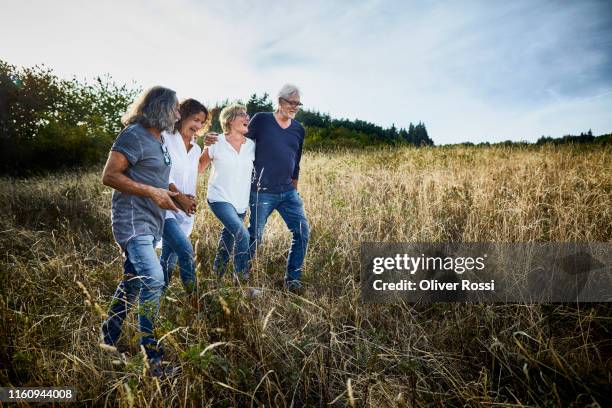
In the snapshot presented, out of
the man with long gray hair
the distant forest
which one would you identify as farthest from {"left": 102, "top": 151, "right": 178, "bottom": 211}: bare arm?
the distant forest

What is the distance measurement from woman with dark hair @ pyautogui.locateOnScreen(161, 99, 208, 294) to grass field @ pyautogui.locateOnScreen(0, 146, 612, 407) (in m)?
0.20

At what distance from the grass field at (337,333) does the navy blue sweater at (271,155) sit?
856 mm

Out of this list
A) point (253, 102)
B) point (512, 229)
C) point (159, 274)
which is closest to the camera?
point (159, 274)

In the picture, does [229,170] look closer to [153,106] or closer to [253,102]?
[153,106]

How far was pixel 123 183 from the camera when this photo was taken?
6.26 ft

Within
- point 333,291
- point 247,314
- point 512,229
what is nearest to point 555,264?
point 512,229

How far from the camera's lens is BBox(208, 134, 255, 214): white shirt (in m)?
3.07

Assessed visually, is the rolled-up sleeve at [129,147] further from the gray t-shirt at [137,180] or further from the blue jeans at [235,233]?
the blue jeans at [235,233]

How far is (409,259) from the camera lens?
3.26 meters

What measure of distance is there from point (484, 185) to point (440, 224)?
1.77 metres

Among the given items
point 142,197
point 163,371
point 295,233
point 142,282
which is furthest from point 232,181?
point 163,371

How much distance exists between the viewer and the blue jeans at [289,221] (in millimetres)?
3303

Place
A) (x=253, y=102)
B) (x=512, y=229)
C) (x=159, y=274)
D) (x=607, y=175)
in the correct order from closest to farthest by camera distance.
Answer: (x=159, y=274), (x=512, y=229), (x=607, y=175), (x=253, y=102)

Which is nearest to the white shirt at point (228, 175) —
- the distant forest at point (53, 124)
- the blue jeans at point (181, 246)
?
the blue jeans at point (181, 246)
